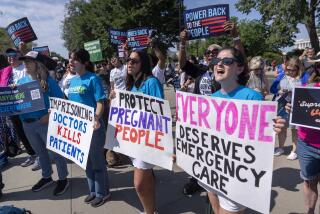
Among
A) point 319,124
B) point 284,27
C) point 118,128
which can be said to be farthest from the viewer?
point 284,27

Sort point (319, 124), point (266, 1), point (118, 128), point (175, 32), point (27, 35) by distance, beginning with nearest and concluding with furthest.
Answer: point (319, 124) < point (118, 128) < point (27, 35) < point (266, 1) < point (175, 32)

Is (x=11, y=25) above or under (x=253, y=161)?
above

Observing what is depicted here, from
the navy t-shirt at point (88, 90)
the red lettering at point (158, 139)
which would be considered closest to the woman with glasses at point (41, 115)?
the navy t-shirt at point (88, 90)

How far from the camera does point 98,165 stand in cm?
414

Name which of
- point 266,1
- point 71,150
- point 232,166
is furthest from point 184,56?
point 266,1

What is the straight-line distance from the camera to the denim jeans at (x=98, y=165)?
407 cm

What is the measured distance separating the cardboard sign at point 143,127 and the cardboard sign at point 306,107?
112 cm

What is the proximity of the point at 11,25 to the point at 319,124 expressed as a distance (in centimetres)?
689

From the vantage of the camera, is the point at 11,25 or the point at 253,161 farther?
the point at 11,25

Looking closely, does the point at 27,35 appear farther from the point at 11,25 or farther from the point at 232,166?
the point at 232,166

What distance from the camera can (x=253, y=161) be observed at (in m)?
2.39

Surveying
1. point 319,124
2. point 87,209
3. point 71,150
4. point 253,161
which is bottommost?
point 87,209

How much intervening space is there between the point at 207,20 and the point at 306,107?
3.30m

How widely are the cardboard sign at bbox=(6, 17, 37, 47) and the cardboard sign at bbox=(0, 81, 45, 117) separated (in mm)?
2880
